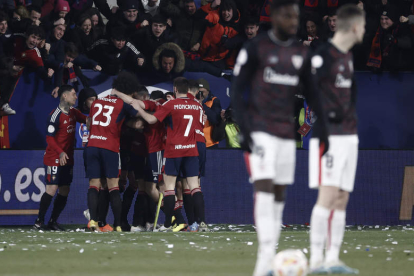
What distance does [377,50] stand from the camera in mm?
14586

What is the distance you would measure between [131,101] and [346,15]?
5760mm

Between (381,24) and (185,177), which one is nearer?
(185,177)

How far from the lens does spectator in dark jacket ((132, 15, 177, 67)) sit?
1461 centimetres

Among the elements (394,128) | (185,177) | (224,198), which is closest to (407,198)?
(394,128)

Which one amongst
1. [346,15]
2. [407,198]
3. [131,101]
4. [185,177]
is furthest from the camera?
[407,198]

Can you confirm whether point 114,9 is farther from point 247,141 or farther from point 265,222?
point 265,222

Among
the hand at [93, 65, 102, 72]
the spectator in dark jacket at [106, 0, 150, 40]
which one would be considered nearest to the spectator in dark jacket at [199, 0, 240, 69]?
the spectator in dark jacket at [106, 0, 150, 40]

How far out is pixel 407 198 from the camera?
43.4 feet

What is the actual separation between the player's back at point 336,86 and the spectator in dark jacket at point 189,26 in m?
9.25

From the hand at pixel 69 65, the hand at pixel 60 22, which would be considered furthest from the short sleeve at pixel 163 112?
the hand at pixel 60 22

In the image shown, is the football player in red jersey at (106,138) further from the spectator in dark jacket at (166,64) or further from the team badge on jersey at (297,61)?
the team badge on jersey at (297,61)

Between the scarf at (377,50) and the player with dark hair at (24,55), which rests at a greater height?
the scarf at (377,50)

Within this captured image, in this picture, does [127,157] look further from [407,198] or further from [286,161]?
[286,161]

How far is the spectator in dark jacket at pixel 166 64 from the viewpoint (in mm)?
13766
